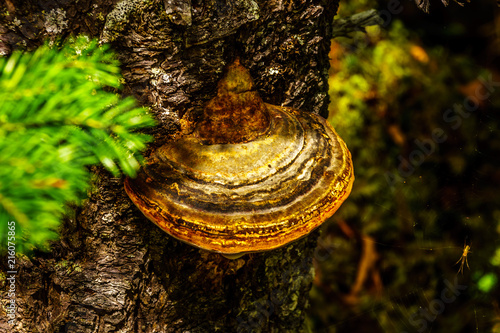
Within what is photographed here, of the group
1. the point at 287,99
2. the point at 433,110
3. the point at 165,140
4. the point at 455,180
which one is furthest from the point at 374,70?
the point at 165,140

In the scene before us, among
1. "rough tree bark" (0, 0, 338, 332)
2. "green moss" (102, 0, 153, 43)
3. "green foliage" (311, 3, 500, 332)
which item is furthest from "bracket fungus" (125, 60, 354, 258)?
"green foliage" (311, 3, 500, 332)

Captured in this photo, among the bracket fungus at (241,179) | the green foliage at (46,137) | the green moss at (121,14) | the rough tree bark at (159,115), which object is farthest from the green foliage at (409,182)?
the green foliage at (46,137)

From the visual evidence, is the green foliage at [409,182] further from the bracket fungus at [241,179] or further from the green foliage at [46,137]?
the green foliage at [46,137]

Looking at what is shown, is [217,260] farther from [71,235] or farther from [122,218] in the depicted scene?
[71,235]

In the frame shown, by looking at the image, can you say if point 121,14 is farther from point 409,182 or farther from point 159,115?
point 409,182

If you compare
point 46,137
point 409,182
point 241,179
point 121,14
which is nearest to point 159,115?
point 121,14

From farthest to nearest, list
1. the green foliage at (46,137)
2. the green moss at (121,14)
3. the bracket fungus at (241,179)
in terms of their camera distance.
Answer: the green moss at (121,14), the bracket fungus at (241,179), the green foliage at (46,137)
